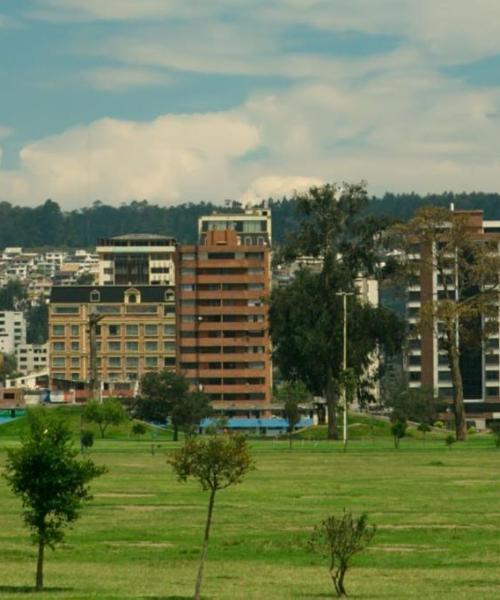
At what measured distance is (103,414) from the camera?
459 ft

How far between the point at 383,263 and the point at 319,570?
300ft

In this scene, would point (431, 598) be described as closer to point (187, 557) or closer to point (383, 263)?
point (187, 557)

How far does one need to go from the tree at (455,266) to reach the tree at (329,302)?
5116 mm

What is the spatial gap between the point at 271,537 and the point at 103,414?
87.8m

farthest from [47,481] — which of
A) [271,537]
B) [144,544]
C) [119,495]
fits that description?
[119,495]

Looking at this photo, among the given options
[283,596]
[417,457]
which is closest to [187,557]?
[283,596]

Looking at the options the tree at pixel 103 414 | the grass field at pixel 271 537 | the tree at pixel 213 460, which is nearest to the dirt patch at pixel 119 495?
the grass field at pixel 271 537

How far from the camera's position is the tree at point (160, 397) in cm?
16075

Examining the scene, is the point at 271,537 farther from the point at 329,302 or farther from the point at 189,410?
the point at 189,410

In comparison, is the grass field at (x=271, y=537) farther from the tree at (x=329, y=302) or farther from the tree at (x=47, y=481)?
the tree at (x=329, y=302)

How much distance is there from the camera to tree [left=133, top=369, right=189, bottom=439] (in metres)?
161

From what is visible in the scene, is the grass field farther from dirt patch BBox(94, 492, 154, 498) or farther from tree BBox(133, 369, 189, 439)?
tree BBox(133, 369, 189, 439)

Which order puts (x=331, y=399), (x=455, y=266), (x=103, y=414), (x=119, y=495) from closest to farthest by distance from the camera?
1. (x=119, y=495)
2. (x=455, y=266)
3. (x=331, y=399)
4. (x=103, y=414)

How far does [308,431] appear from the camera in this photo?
151 metres
